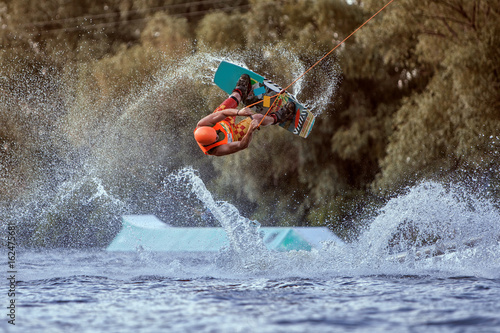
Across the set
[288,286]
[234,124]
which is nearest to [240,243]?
[234,124]

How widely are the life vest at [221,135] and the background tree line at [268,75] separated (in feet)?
15.9

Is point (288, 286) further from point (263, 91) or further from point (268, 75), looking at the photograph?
point (268, 75)

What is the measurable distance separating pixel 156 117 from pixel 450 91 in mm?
5508

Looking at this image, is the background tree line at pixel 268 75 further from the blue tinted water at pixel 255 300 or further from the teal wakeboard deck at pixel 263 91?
the blue tinted water at pixel 255 300

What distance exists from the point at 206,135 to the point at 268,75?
5.28 meters

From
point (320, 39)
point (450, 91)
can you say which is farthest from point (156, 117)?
point (450, 91)

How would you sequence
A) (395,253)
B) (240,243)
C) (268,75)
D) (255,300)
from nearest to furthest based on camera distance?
(255,300) < (395,253) < (240,243) < (268,75)

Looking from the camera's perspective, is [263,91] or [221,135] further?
[263,91]

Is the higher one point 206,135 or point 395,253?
point 206,135

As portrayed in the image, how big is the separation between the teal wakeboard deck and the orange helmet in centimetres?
74

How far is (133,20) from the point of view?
12.9 metres

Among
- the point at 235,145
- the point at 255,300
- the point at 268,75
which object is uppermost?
the point at 268,75

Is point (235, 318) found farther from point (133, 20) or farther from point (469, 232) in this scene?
point (133, 20)

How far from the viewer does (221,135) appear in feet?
16.3
